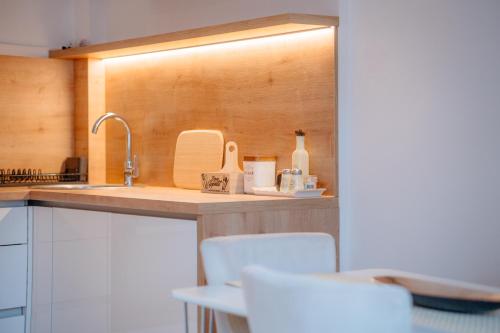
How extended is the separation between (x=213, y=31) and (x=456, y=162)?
123 cm

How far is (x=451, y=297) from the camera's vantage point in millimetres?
1575

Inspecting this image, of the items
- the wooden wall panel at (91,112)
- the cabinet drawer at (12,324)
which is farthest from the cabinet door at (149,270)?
the wooden wall panel at (91,112)

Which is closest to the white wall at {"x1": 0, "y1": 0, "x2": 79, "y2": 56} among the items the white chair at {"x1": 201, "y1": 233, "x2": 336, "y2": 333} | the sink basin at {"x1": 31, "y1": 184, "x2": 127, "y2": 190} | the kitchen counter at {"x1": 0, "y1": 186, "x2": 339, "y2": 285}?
the sink basin at {"x1": 31, "y1": 184, "x2": 127, "y2": 190}

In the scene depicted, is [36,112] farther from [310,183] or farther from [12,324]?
[310,183]

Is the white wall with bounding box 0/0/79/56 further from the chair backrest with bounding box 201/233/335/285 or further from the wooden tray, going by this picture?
the wooden tray

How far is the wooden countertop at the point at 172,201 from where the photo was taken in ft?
9.18

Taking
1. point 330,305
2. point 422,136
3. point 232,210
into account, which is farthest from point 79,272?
point 330,305

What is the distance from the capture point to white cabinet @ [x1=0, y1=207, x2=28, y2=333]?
3.52 meters

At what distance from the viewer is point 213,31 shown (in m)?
3.40

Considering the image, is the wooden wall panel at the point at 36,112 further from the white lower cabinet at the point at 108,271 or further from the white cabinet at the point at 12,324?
the white cabinet at the point at 12,324

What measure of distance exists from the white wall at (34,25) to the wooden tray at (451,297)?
306 centimetres

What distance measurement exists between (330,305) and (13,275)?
8.53ft

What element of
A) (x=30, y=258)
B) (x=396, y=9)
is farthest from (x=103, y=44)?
(x=396, y=9)

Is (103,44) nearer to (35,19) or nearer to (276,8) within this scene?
(35,19)
